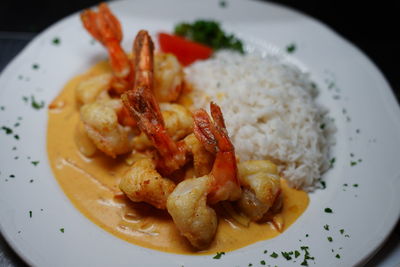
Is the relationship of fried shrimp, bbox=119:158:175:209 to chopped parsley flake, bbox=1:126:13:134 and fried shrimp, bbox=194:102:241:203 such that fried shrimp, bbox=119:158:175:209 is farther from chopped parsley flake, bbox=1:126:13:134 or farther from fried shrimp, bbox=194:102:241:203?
chopped parsley flake, bbox=1:126:13:134

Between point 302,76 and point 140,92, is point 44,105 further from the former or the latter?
point 302,76

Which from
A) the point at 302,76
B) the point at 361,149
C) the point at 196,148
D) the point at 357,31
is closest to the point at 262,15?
the point at 302,76

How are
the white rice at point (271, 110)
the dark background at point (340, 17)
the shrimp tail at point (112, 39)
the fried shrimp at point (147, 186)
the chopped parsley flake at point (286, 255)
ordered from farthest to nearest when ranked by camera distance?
the dark background at point (340, 17), the shrimp tail at point (112, 39), the white rice at point (271, 110), the fried shrimp at point (147, 186), the chopped parsley flake at point (286, 255)

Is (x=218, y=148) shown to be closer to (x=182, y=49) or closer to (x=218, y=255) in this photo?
(x=218, y=255)

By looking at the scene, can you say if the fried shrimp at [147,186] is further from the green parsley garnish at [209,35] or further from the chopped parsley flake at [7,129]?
the green parsley garnish at [209,35]

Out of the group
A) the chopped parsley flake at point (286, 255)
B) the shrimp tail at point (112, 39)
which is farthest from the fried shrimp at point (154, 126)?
the chopped parsley flake at point (286, 255)

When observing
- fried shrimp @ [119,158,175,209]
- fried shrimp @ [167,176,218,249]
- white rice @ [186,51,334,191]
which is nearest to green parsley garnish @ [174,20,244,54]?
white rice @ [186,51,334,191]
